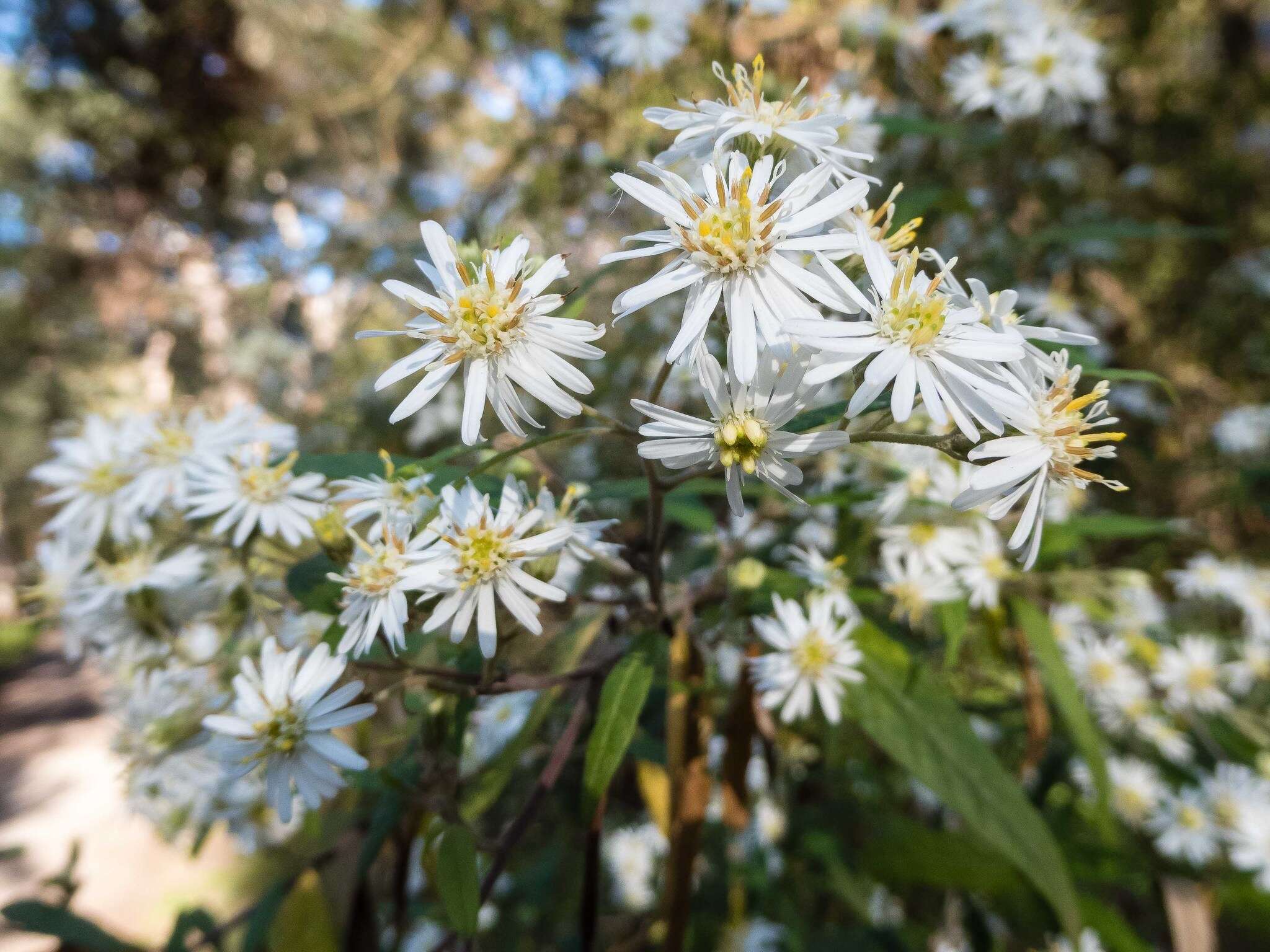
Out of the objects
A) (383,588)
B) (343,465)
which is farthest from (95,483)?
(383,588)

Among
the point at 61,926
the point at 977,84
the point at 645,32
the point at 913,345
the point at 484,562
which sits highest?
the point at 645,32

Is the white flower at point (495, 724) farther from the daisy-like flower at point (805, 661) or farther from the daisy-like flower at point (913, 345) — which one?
the daisy-like flower at point (913, 345)

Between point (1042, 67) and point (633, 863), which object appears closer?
point (1042, 67)

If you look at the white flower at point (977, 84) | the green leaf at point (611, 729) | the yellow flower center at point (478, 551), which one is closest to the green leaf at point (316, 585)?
the yellow flower center at point (478, 551)

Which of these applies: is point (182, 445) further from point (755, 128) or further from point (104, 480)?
point (755, 128)

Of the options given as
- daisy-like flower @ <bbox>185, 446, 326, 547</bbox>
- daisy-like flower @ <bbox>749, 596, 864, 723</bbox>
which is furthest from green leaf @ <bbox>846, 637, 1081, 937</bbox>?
daisy-like flower @ <bbox>185, 446, 326, 547</bbox>
